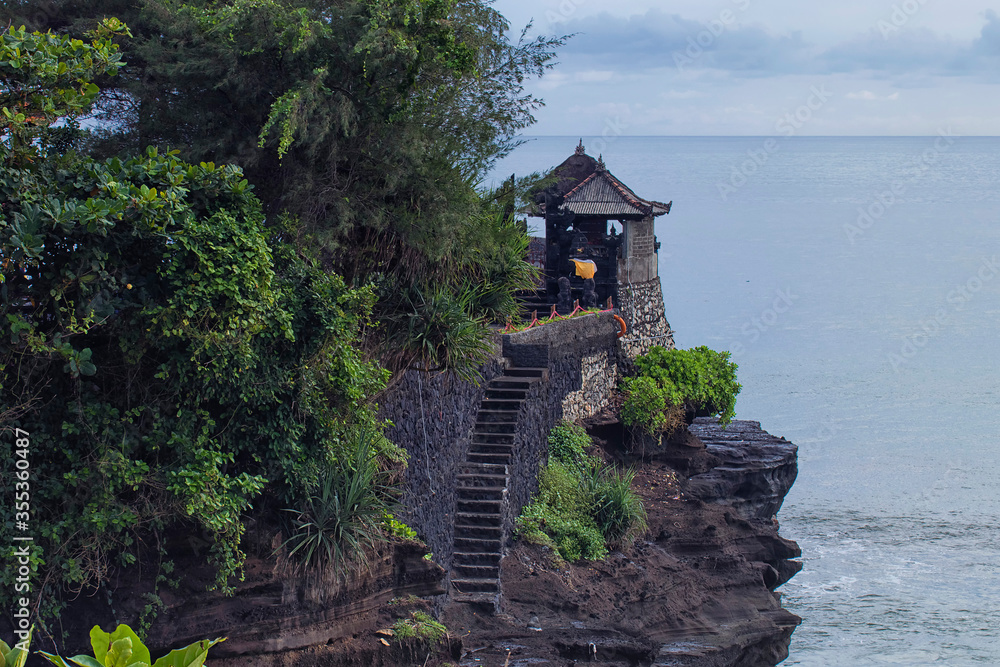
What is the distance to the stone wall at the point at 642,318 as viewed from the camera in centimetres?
2773

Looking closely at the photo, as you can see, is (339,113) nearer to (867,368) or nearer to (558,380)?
(558,380)

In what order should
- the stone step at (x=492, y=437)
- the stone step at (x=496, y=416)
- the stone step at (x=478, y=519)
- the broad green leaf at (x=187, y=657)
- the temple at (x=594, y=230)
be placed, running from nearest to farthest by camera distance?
1. the broad green leaf at (x=187, y=657)
2. the stone step at (x=478, y=519)
3. the stone step at (x=492, y=437)
4. the stone step at (x=496, y=416)
5. the temple at (x=594, y=230)

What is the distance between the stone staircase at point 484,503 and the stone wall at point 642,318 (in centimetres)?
836

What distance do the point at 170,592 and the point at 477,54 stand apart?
7866mm

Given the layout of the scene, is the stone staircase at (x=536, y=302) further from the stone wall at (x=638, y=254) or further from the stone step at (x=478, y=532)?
the stone step at (x=478, y=532)

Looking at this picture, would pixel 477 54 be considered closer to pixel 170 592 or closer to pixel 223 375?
pixel 223 375

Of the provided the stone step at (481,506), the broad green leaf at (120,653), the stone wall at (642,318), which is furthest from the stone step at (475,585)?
the broad green leaf at (120,653)

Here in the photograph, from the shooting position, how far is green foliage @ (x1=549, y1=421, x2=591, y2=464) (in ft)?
73.4

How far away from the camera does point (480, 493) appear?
17969 mm

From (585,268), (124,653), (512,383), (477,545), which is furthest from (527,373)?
(124,653)

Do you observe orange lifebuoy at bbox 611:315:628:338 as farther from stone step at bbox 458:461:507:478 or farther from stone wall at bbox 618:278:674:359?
stone step at bbox 458:461:507:478

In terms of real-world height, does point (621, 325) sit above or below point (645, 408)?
above

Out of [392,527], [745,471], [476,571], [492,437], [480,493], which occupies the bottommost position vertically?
[476,571]

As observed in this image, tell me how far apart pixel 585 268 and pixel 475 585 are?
1159 centimetres
